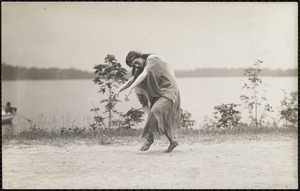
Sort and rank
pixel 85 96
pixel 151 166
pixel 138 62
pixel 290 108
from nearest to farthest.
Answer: pixel 151 166, pixel 138 62, pixel 85 96, pixel 290 108

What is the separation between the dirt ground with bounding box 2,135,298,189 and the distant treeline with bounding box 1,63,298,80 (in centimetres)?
102

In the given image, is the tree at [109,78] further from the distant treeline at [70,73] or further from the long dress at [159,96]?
the long dress at [159,96]

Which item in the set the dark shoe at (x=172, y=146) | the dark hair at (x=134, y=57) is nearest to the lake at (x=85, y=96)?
the dark hair at (x=134, y=57)

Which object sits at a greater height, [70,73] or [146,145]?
[70,73]

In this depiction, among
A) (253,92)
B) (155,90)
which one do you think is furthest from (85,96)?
(253,92)

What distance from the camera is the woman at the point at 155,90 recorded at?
23.5ft

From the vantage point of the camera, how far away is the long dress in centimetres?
717

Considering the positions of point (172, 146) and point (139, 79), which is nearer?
point (139, 79)

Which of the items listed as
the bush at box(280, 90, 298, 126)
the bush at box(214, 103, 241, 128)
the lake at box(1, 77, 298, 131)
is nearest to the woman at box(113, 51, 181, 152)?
the lake at box(1, 77, 298, 131)

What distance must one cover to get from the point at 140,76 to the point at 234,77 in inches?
60.5

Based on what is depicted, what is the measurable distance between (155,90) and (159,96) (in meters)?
0.11

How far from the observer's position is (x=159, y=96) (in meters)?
7.21

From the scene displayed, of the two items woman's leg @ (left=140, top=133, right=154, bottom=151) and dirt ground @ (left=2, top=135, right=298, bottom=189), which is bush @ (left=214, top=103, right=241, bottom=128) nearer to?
dirt ground @ (left=2, top=135, right=298, bottom=189)

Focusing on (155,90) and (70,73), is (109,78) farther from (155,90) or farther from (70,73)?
(155,90)
